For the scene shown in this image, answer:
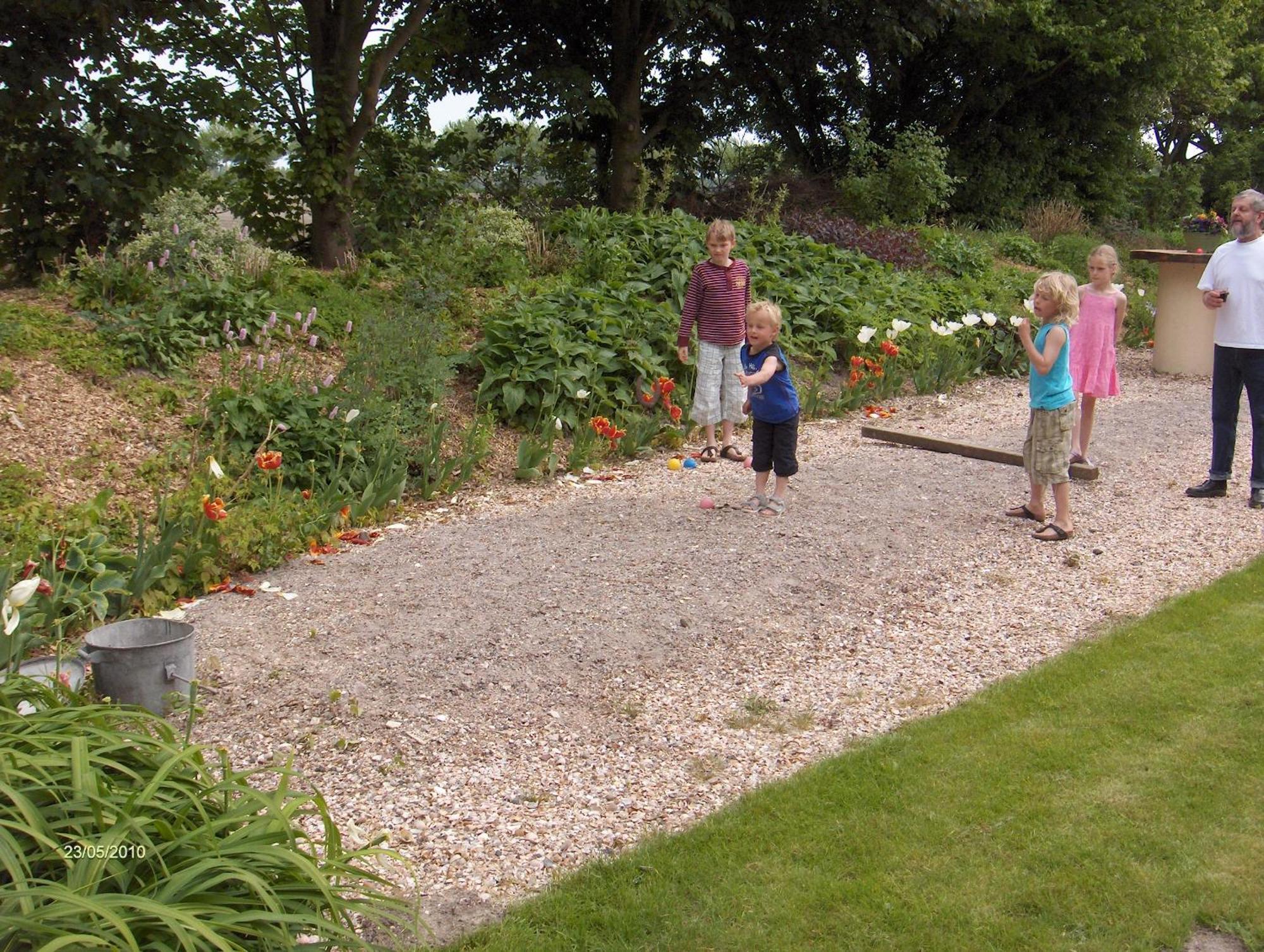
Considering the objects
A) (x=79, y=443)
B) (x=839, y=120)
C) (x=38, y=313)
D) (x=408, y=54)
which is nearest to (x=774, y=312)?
(x=79, y=443)

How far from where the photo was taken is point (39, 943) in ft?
6.82

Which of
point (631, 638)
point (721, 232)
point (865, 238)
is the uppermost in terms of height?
point (865, 238)

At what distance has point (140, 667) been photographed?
3756 mm

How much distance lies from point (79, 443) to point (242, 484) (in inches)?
38.7

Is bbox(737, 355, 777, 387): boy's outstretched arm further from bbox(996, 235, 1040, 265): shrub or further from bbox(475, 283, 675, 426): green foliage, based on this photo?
bbox(996, 235, 1040, 265): shrub

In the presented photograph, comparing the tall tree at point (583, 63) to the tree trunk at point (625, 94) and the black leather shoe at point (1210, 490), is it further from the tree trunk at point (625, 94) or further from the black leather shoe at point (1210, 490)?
the black leather shoe at point (1210, 490)

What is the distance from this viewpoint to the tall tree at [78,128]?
26.4 feet

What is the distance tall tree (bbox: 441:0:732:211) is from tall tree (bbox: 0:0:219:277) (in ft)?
16.7

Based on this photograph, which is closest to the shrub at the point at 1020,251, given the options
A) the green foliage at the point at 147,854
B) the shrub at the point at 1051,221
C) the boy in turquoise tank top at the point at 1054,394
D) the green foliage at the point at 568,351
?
the shrub at the point at 1051,221

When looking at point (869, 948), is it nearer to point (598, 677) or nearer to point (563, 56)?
point (598, 677)

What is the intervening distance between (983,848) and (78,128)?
8.18 m

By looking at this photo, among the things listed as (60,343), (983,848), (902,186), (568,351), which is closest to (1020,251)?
(902,186)

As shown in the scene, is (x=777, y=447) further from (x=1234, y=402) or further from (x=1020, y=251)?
(x=1020, y=251)

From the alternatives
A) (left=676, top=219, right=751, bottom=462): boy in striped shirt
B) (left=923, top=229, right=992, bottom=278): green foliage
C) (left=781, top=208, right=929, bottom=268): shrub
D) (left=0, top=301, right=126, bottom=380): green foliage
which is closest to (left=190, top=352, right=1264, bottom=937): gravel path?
(left=676, top=219, right=751, bottom=462): boy in striped shirt
